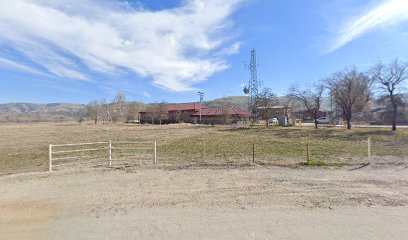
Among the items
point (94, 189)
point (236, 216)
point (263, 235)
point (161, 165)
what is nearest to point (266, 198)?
point (236, 216)

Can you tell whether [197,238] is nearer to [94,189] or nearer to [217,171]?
[94,189]

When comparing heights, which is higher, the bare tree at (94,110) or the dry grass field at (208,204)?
the bare tree at (94,110)

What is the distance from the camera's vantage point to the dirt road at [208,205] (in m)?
5.20

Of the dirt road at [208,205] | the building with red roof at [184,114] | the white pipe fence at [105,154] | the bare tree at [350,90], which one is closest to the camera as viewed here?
the dirt road at [208,205]

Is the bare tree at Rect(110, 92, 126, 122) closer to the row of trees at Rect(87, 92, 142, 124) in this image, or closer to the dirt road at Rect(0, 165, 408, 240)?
the row of trees at Rect(87, 92, 142, 124)

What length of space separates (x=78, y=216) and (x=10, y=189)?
4.40 m

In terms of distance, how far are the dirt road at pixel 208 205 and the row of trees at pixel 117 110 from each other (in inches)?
4046

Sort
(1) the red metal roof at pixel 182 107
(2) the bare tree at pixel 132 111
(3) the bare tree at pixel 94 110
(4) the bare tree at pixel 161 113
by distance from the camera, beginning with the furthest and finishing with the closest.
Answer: (2) the bare tree at pixel 132 111 < (3) the bare tree at pixel 94 110 < (1) the red metal roof at pixel 182 107 < (4) the bare tree at pixel 161 113

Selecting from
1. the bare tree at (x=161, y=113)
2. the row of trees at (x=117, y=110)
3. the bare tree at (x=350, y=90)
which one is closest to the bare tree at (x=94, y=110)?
the row of trees at (x=117, y=110)

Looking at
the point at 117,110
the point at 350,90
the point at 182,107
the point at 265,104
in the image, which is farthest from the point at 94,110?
the point at 350,90

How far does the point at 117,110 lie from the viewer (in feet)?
380

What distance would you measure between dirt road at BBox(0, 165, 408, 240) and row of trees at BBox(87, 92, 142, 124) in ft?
337

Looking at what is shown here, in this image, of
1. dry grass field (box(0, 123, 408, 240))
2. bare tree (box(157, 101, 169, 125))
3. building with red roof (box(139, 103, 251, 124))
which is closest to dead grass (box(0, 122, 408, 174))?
dry grass field (box(0, 123, 408, 240))

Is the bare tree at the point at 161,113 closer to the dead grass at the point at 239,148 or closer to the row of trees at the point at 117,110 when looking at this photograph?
the row of trees at the point at 117,110
